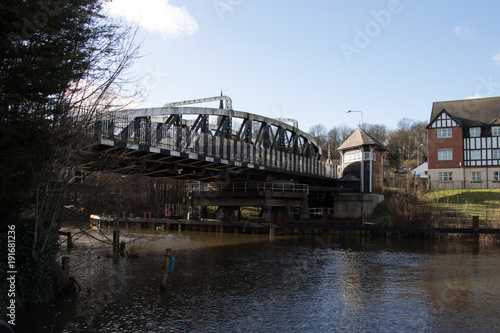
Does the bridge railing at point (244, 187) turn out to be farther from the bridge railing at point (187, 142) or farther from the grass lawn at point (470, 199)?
the grass lawn at point (470, 199)

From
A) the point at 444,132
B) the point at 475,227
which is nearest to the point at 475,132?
the point at 444,132

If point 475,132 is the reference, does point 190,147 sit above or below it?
below

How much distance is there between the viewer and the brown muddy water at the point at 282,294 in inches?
445

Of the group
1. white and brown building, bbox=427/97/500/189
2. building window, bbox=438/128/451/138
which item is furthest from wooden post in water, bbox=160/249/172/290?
building window, bbox=438/128/451/138

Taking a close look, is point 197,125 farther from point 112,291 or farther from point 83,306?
point 83,306

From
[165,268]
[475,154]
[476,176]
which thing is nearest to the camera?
[165,268]

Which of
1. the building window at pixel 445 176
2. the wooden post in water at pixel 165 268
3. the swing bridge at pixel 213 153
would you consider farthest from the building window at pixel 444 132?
the wooden post in water at pixel 165 268

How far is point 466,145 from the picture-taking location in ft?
171

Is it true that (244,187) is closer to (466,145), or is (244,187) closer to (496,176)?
(466,145)

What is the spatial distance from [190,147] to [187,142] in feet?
1.95

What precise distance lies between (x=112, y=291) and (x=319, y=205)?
37751mm

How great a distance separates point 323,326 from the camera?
11.2 m

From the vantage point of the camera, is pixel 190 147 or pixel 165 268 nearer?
pixel 165 268

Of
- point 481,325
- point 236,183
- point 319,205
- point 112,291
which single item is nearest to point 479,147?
point 319,205
